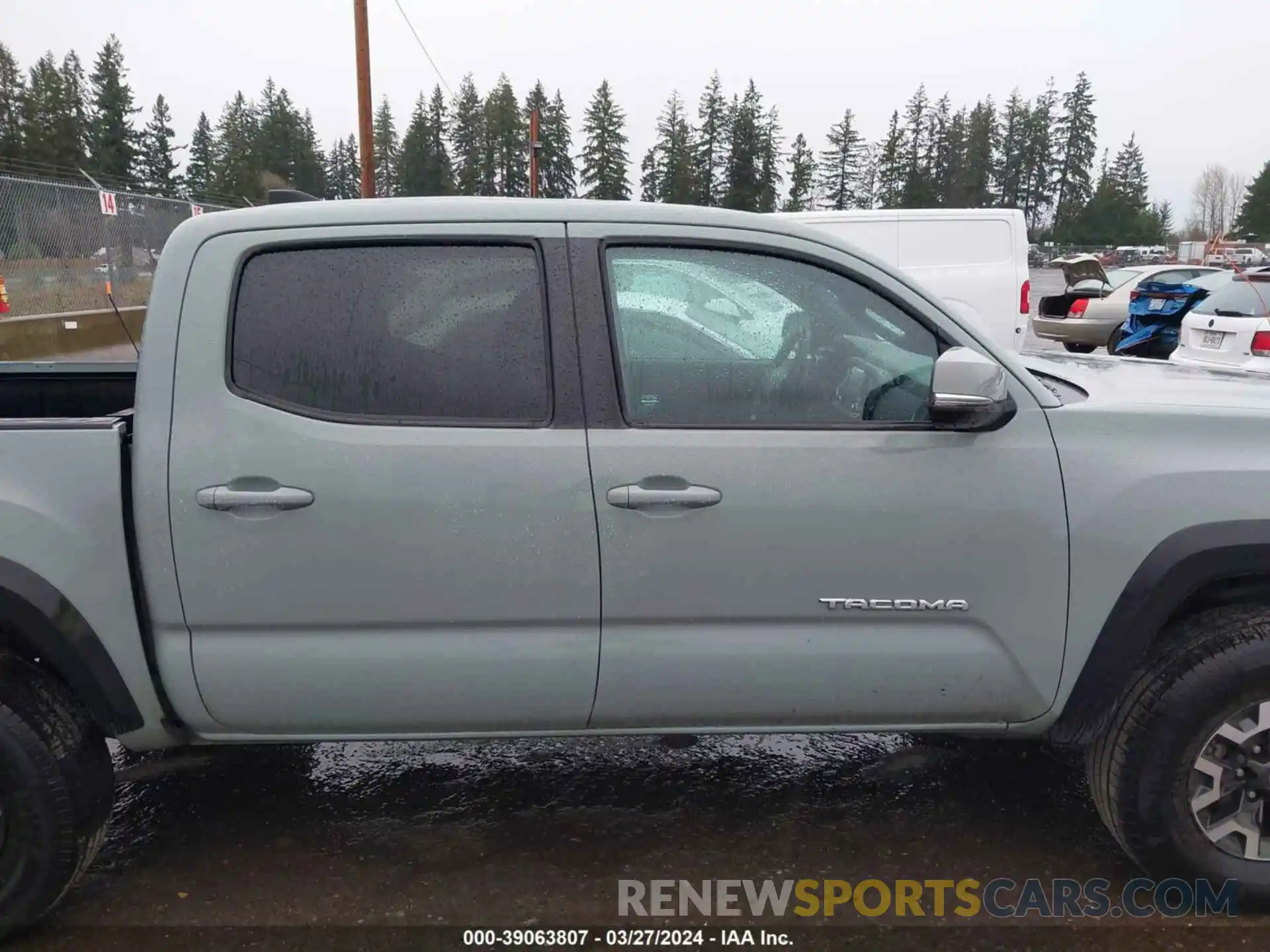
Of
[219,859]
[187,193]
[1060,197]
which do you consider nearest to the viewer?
[219,859]

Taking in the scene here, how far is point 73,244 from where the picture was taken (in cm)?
1478

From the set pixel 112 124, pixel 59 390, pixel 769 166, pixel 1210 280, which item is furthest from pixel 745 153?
pixel 59 390

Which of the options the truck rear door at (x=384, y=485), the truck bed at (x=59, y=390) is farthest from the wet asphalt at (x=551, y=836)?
the truck bed at (x=59, y=390)

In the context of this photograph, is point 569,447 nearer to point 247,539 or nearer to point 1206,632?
point 247,539

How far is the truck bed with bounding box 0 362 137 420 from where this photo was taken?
145 inches

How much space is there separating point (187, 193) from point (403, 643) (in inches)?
2951

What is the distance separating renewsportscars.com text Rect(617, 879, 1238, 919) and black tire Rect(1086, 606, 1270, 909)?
3.5 inches

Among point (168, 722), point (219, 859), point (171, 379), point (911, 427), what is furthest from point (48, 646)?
point (911, 427)

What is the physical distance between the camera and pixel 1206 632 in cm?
258

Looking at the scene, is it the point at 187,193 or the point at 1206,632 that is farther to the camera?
the point at 187,193

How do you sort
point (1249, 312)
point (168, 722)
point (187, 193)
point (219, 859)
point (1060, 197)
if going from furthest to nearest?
1. point (1060, 197)
2. point (187, 193)
3. point (1249, 312)
4. point (219, 859)
5. point (168, 722)

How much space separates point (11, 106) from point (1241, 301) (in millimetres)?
76184

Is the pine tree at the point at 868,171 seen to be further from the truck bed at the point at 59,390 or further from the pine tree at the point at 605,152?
the truck bed at the point at 59,390

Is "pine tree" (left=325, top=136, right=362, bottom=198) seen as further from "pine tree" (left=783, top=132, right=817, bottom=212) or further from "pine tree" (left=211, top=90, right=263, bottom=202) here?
"pine tree" (left=783, top=132, right=817, bottom=212)
